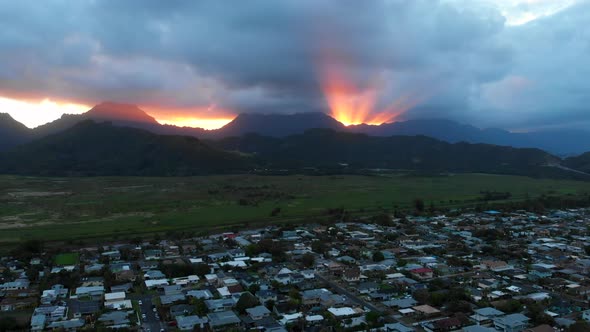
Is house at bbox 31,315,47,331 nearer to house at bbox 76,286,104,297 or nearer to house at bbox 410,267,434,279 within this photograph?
house at bbox 76,286,104,297

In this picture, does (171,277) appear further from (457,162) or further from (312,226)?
(457,162)

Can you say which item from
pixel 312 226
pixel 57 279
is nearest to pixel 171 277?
pixel 57 279

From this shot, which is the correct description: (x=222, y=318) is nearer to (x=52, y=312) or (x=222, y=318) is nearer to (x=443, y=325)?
(x=52, y=312)

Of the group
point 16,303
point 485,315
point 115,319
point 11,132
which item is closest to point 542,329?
point 485,315

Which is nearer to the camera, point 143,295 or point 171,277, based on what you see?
point 143,295

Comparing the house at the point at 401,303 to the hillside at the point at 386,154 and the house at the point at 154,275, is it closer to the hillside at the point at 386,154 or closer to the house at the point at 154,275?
the house at the point at 154,275

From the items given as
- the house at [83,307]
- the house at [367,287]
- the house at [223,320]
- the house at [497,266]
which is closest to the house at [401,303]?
the house at [367,287]
